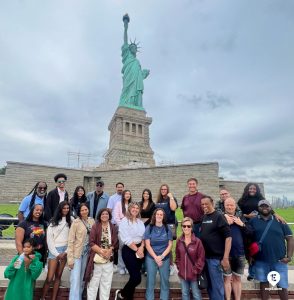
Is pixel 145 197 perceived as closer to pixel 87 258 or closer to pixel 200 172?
pixel 87 258

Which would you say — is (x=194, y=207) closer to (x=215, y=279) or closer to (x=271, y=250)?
(x=215, y=279)

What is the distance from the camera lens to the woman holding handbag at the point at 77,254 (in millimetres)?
4488

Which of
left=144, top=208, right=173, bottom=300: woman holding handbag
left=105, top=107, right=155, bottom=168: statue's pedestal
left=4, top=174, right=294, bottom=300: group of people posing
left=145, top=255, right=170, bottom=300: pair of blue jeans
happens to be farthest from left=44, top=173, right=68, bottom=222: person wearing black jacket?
left=105, top=107, right=155, bottom=168: statue's pedestal

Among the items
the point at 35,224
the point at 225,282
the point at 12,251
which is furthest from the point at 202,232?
the point at 12,251

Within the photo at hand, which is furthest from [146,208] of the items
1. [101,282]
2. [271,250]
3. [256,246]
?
[271,250]

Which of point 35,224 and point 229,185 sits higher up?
point 229,185

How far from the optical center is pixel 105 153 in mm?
42344

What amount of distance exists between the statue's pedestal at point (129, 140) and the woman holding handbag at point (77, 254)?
3136cm

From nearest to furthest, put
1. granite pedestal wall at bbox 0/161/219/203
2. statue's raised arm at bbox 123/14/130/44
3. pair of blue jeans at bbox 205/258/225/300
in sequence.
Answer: pair of blue jeans at bbox 205/258/225/300 < granite pedestal wall at bbox 0/161/219/203 < statue's raised arm at bbox 123/14/130/44

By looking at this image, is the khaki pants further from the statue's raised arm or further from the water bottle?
the statue's raised arm

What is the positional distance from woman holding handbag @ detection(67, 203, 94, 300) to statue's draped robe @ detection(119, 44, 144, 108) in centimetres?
3782

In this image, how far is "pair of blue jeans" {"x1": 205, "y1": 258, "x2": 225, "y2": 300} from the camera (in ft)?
14.1

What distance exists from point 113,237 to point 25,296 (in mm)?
1684

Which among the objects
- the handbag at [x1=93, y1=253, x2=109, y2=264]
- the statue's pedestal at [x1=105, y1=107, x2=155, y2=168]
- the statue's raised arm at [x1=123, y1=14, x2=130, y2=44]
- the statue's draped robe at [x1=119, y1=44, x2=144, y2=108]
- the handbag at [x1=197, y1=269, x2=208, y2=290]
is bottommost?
the handbag at [x1=197, y1=269, x2=208, y2=290]
